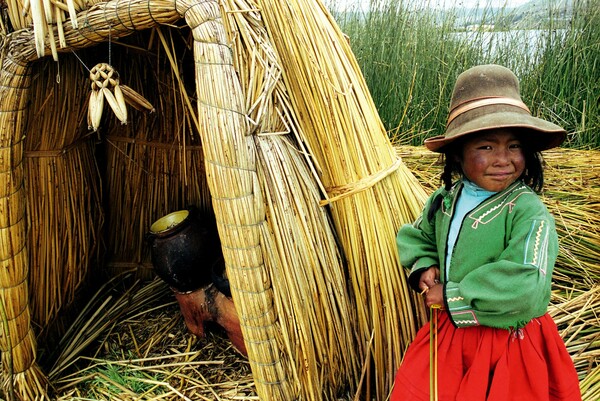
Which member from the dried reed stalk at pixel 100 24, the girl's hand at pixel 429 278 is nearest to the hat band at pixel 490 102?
the girl's hand at pixel 429 278

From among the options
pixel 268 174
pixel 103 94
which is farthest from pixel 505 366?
pixel 103 94

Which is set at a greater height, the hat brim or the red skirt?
the hat brim

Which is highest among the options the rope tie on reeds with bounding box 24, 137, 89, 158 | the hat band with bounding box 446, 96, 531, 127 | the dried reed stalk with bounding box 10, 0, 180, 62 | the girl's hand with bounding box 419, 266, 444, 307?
the dried reed stalk with bounding box 10, 0, 180, 62

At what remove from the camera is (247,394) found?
2016 millimetres

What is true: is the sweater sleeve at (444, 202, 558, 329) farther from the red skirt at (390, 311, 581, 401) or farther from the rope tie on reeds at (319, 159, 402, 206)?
the rope tie on reeds at (319, 159, 402, 206)

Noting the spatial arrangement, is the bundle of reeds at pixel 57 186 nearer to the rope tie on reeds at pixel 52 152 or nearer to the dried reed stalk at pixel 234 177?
the rope tie on reeds at pixel 52 152

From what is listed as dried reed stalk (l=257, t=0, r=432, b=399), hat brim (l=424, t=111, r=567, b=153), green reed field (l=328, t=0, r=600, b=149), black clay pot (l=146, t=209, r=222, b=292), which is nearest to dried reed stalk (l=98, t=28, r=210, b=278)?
black clay pot (l=146, t=209, r=222, b=292)

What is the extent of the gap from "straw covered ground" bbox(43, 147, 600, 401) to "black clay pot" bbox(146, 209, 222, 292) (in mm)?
250

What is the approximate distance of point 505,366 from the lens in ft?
4.17

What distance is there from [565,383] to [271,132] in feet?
3.28

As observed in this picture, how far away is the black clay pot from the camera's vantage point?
7.22 feet

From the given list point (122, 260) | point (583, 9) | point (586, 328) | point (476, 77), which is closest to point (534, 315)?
point (476, 77)

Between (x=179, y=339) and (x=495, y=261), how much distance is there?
4.90 ft

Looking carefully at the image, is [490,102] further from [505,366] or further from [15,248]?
[15,248]
